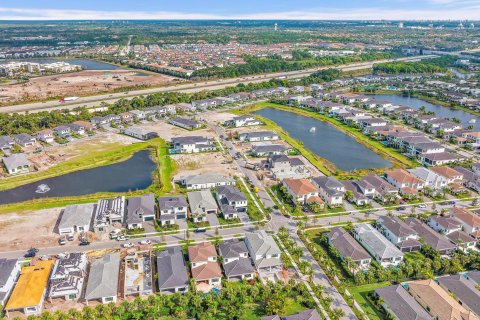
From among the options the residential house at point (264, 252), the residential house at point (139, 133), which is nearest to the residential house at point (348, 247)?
the residential house at point (264, 252)

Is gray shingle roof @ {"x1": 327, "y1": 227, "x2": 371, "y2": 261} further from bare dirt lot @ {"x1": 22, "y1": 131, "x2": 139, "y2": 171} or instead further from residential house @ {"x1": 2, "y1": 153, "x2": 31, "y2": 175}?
residential house @ {"x1": 2, "y1": 153, "x2": 31, "y2": 175}

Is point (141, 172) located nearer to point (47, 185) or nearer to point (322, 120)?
point (47, 185)

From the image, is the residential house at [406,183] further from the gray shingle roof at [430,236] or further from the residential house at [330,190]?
the gray shingle roof at [430,236]

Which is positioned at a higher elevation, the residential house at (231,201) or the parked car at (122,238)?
the residential house at (231,201)

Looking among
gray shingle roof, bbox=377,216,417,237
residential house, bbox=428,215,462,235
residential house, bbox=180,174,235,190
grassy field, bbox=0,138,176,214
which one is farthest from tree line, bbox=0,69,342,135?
residential house, bbox=428,215,462,235

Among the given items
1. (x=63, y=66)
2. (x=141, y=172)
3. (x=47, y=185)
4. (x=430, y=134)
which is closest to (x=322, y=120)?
(x=430, y=134)

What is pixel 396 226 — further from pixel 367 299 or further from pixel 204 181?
pixel 204 181

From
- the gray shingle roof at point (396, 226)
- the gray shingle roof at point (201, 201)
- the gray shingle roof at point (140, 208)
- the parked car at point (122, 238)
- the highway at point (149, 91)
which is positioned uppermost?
the highway at point (149, 91)
